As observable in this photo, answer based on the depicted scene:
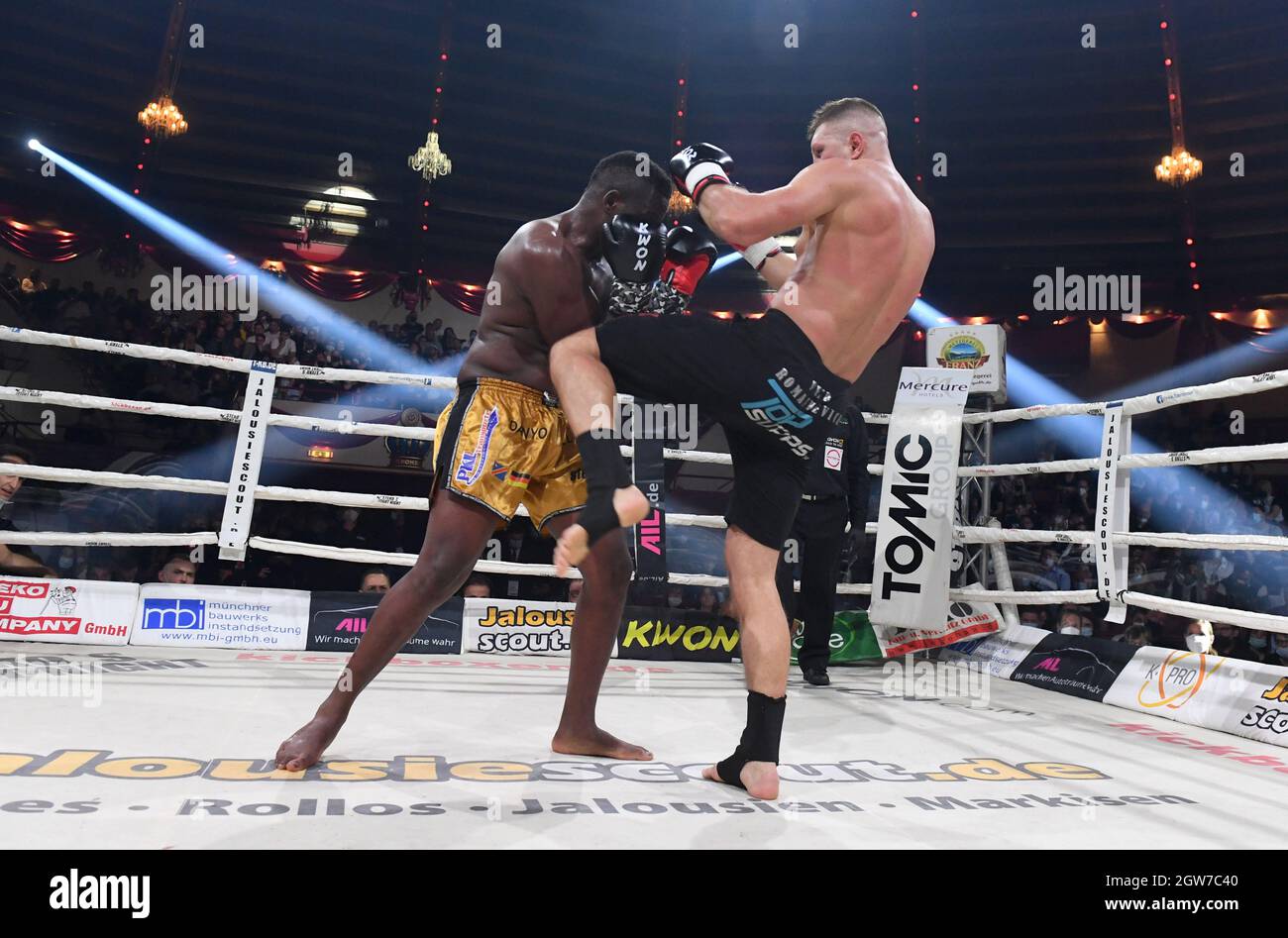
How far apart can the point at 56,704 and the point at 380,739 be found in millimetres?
786

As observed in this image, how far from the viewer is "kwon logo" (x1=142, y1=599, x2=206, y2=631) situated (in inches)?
128

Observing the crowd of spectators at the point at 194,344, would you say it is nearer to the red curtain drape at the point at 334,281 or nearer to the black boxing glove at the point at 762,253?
the red curtain drape at the point at 334,281

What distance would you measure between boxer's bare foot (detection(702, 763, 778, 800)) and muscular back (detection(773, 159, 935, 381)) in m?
0.74

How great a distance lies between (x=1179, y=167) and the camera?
→ 350 inches

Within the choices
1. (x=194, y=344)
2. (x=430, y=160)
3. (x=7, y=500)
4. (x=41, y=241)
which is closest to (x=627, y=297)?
(x=7, y=500)

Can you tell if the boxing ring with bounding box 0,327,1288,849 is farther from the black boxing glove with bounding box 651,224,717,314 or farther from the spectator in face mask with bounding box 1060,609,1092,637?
the spectator in face mask with bounding box 1060,609,1092,637

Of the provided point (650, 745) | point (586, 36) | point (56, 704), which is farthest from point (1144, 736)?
point (586, 36)

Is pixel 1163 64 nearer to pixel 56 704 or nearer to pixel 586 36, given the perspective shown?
pixel 586 36

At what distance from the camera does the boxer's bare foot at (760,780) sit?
158cm

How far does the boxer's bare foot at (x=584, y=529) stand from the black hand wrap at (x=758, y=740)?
1.56 ft

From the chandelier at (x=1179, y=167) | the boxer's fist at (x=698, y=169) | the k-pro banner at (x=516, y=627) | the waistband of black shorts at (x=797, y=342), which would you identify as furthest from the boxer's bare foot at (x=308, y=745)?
the chandelier at (x=1179, y=167)

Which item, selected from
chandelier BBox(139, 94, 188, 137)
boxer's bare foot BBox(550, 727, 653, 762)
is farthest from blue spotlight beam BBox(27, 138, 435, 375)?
boxer's bare foot BBox(550, 727, 653, 762)

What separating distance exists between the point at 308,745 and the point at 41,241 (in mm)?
9063
